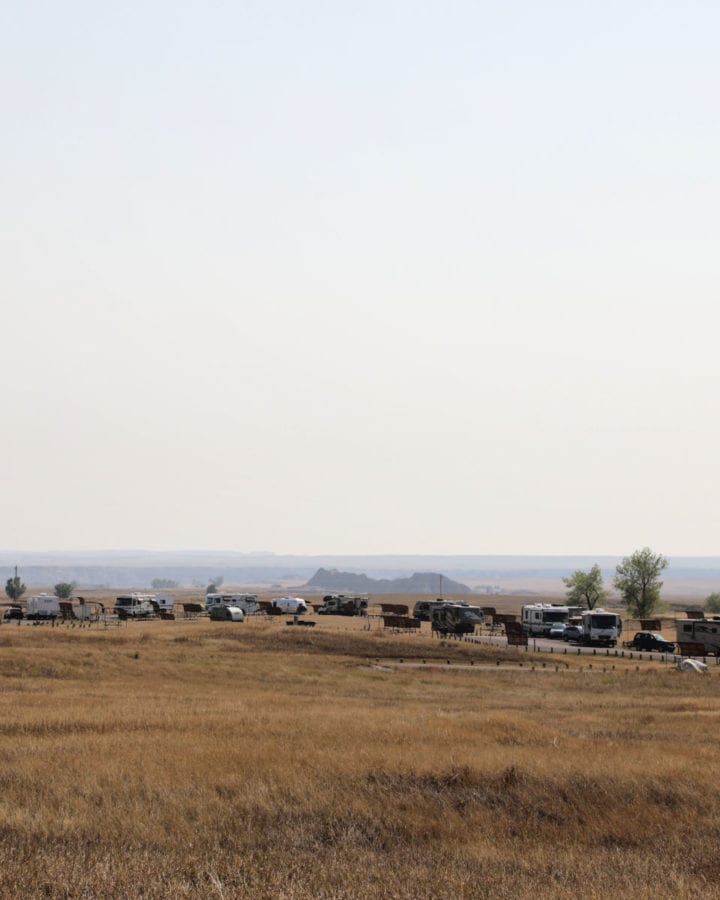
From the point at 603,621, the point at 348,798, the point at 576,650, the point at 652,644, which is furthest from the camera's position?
the point at 603,621

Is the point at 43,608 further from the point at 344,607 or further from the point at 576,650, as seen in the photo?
the point at 576,650

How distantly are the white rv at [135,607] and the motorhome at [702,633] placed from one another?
49.8m

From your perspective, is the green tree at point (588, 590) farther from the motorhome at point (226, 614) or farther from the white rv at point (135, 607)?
the white rv at point (135, 607)

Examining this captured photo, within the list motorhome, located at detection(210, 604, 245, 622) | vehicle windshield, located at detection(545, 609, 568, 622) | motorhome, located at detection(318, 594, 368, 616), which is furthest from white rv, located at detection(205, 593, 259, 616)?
vehicle windshield, located at detection(545, 609, 568, 622)

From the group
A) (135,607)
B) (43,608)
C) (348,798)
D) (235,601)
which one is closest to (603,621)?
(235,601)

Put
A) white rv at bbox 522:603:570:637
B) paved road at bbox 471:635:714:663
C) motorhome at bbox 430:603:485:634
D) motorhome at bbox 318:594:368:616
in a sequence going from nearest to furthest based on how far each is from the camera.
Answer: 1. paved road at bbox 471:635:714:663
2. motorhome at bbox 430:603:485:634
3. white rv at bbox 522:603:570:637
4. motorhome at bbox 318:594:368:616

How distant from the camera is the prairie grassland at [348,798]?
37.6ft

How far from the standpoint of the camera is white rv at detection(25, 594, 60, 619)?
89.4 metres

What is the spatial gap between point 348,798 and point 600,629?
63009 mm

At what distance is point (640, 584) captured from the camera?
124 m

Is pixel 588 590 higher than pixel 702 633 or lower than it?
higher

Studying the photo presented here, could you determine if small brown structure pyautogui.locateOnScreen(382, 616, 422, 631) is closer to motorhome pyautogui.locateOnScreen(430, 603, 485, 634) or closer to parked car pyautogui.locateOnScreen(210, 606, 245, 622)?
motorhome pyautogui.locateOnScreen(430, 603, 485, 634)

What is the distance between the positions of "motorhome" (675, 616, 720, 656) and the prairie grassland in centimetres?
3641

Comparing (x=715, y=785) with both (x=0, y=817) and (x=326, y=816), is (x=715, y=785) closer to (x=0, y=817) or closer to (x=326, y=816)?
(x=326, y=816)
